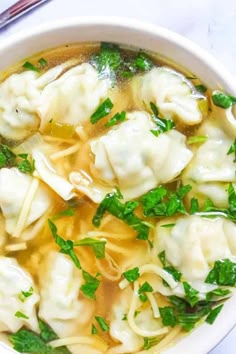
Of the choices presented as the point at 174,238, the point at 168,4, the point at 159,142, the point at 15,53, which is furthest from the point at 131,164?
the point at 168,4

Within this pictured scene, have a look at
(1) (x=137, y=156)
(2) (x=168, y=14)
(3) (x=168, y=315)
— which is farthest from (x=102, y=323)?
(2) (x=168, y=14)

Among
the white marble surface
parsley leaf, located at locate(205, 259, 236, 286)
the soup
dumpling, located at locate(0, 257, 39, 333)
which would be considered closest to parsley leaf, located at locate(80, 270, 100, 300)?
the soup

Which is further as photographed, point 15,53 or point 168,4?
point 168,4

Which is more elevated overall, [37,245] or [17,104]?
[17,104]

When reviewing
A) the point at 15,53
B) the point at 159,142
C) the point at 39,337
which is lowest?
the point at 39,337

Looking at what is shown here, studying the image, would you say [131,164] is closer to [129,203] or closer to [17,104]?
[129,203]

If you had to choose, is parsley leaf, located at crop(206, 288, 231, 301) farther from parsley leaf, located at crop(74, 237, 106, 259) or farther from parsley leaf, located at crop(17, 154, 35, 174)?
parsley leaf, located at crop(17, 154, 35, 174)

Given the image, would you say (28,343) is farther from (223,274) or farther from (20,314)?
(223,274)

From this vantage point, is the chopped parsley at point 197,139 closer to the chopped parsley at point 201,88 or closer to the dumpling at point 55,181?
the chopped parsley at point 201,88
